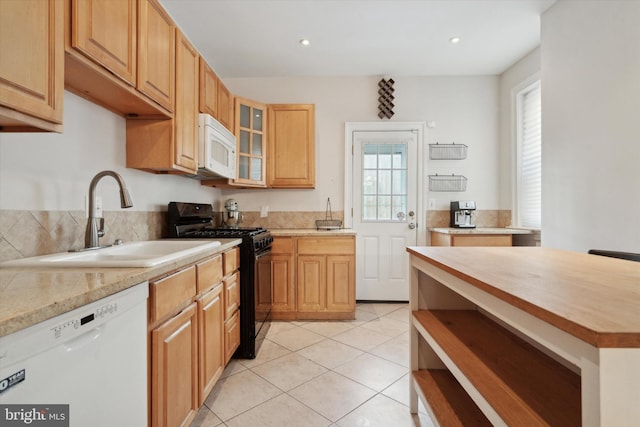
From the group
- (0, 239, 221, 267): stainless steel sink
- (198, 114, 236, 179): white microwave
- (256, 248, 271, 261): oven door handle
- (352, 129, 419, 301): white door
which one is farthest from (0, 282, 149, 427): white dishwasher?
(352, 129, 419, 301): white door

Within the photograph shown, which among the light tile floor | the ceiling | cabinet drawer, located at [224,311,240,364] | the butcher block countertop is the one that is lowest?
the light tile floor

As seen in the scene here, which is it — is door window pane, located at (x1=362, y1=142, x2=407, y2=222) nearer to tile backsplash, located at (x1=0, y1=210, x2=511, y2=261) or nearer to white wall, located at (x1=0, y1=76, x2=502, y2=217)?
white wall, located at (x1=0, y1=76, x2=502, y2=217)

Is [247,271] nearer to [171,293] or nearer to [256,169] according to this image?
[171,293]

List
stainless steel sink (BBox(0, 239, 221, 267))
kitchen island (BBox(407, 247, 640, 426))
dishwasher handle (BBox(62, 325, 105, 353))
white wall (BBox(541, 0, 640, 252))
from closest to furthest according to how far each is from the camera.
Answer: kitchen island (BBox(407, 247, 640, 426))
dishwasher handle (BBox(62, 325, 105, 353))
stainless steel sink (BBox(0, 239, 221, 267))
white wall (BBox(541, 0, 640, 252))

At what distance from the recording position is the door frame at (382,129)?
350 cm

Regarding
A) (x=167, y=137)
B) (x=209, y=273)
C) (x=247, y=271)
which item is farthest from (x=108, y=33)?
(x=247, y=271)

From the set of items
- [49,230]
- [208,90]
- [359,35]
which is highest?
[359,35]

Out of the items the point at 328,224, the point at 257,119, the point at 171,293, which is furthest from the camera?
the point at 328,224

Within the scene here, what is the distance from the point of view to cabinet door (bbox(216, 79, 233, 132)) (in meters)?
2.62

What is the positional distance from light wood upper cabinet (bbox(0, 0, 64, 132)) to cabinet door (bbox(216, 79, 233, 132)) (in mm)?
1615

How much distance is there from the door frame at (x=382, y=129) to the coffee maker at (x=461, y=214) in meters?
0.33

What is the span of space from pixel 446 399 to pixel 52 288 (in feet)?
4.99

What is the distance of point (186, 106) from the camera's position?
6.52 ft

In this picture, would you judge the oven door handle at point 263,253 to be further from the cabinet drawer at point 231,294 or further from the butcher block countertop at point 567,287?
the butcher block countertop at point 567,287
